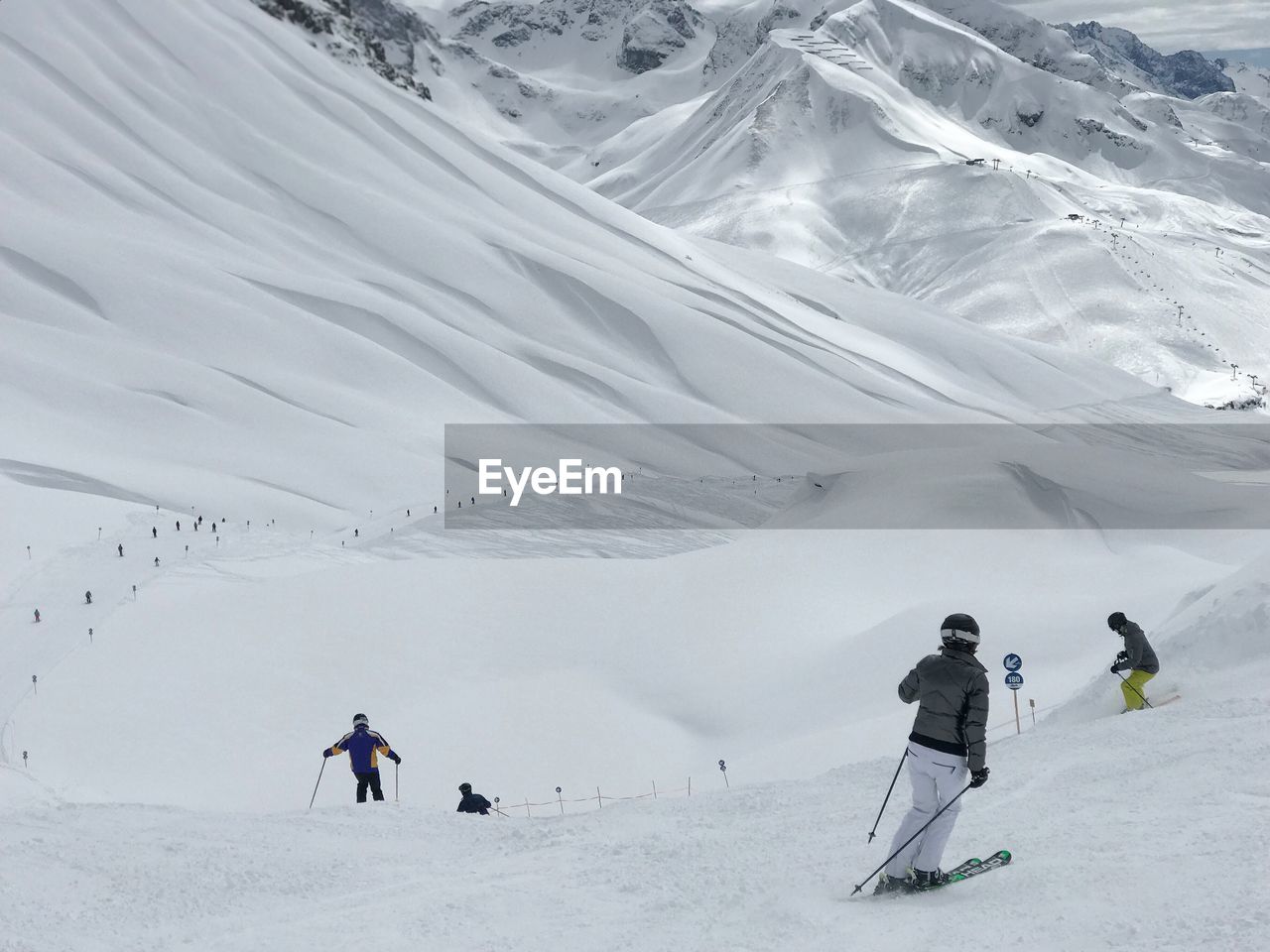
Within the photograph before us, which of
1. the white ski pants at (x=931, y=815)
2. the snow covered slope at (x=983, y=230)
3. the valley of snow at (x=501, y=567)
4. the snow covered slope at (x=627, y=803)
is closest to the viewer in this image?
the snow covered slope at (x=627, y=803)

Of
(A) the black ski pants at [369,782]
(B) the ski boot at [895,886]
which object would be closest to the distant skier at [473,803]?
(A) the black ski pants at [369,782]

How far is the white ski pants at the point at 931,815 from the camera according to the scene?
7.79 m

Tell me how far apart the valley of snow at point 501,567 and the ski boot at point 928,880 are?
0.24 metres

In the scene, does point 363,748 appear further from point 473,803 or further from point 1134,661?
point 1134,661

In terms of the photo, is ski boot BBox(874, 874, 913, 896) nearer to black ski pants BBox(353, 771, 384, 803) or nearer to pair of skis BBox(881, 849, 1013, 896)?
pair of skis BBox(881, 849, 1013, 896)

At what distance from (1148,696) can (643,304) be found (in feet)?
208

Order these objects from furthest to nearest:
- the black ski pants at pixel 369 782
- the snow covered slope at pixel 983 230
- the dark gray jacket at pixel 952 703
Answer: the snow covered slope at pixel 983 230
the black ski pants at pixel 369 782
the dark gray jacket at pixel 952 703

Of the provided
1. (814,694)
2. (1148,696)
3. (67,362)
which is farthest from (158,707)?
(67,362)

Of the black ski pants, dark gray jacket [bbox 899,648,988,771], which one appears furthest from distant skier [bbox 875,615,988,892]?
the black ski pants

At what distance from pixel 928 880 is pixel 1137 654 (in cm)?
525

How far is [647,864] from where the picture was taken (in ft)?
28.8

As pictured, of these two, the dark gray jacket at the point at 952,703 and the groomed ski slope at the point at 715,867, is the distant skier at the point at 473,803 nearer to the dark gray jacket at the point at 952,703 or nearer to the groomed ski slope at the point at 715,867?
the groomed ski slope at the point at 715,867

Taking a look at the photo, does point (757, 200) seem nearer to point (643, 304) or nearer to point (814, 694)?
point (643, 304)

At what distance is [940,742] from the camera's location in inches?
308
